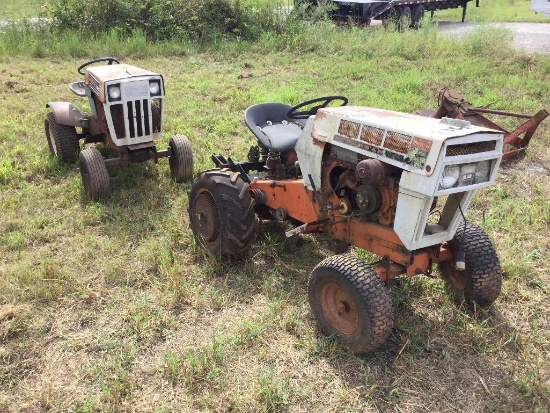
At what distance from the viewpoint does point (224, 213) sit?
380 centimetres

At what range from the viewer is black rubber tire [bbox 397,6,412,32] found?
13531mm

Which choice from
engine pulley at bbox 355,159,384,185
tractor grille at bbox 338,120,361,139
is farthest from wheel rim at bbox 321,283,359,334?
tractor grille at bbox 338,120,361,139

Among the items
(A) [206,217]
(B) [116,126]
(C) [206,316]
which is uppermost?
(B) [116,126]

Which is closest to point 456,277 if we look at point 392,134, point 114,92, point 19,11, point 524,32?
point 392,134

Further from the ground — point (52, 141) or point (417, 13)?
point (417, 13)

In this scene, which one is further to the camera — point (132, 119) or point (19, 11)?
point (19, 11)

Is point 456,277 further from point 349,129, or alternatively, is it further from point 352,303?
point 349,129

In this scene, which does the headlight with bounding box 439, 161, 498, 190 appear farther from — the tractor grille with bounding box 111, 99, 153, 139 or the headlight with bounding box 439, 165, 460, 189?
the tractor grille with bounding box 111, 99, 153, 139

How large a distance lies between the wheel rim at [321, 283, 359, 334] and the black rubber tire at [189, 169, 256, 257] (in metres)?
0.87

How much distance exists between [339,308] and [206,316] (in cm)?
90

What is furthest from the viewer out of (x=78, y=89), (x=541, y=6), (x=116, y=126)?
(x=541, y=6)

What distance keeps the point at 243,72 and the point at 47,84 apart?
11.1 ft

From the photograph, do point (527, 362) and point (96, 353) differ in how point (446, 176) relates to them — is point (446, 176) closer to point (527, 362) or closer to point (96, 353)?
point (527, 362)

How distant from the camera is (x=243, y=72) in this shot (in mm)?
9805
